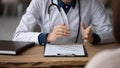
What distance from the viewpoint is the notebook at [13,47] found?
4.29 feet

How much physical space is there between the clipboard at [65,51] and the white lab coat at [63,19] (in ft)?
0.71

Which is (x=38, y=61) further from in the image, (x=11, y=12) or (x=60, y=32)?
(x=11, y=12)

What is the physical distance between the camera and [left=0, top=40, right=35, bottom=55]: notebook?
4.29ft

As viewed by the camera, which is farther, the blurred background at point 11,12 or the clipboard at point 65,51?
the blurred background at point 11,12

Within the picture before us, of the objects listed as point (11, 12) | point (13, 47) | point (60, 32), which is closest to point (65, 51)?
point (60, 32)

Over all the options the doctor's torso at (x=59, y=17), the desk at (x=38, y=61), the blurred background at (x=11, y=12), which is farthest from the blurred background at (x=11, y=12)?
the desk at (x=38, y=61)

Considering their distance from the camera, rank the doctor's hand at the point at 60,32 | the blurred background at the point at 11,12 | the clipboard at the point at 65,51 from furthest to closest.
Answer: the blurred background at the point at 11,12 < the doctor's hand at the point at 60,32 < the clipboard at the point at 65,51

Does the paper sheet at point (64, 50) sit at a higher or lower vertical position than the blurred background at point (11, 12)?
lower

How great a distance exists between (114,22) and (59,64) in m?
0.56

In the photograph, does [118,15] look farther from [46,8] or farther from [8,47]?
[46,8]

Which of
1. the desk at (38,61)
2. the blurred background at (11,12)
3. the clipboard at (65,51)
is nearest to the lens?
the desk at (38,61)

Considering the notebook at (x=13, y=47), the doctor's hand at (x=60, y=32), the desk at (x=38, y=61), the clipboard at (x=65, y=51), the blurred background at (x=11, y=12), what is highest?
the blurred background at (x=11, y=12)

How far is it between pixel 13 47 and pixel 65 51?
0.93 ft

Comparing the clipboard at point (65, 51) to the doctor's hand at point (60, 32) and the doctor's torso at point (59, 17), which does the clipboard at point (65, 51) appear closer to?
the doctor's hand at point (60, 32)
